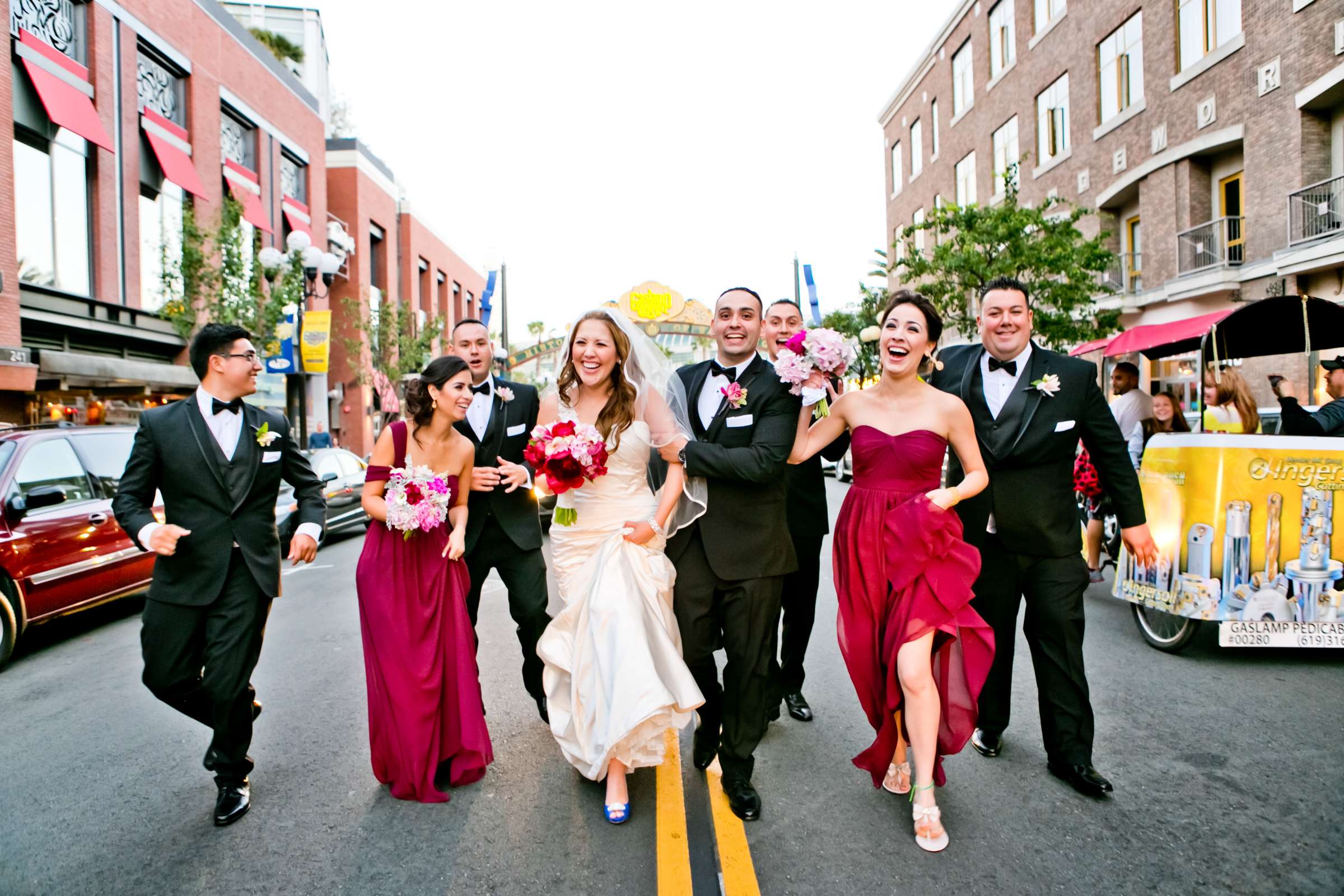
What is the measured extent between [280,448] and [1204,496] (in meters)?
5.52

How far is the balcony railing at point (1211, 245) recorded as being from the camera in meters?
18.5

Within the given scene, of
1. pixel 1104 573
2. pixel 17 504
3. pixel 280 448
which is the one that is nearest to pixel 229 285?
pixel 17 504

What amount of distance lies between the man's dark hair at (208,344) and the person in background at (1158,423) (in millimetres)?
8024

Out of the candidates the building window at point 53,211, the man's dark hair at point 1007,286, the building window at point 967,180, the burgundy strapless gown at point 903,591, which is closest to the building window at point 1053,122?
the building window at point 967,180

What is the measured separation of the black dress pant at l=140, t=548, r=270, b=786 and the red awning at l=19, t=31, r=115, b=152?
16944 millimetres

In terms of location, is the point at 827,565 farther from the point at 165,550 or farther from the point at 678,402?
the point at 165,550

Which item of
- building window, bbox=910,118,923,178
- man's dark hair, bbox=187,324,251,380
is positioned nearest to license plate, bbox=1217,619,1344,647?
man's dark hair, bbox=187,324,251,380

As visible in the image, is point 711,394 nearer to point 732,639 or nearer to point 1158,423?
point 732,639

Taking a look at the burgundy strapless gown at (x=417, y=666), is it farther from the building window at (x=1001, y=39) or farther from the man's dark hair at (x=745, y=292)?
the building window at (x=1001, y=39)

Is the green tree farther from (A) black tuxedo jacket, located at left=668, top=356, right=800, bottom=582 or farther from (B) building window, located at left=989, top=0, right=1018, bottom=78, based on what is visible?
(A) black tuxedo jacket, located at left=668, top=356, right=800, bottom=582

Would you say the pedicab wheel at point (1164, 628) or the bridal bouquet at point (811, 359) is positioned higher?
the bridal bouquet at point (811, 359)

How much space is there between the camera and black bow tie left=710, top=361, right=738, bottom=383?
3850 mm

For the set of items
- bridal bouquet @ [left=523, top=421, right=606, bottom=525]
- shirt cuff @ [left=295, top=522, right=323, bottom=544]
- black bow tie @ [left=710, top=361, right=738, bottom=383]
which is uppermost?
black bow tie @ [left=710, top=361, right=738, bottom=383]

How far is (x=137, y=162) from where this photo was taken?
18.2 metres
